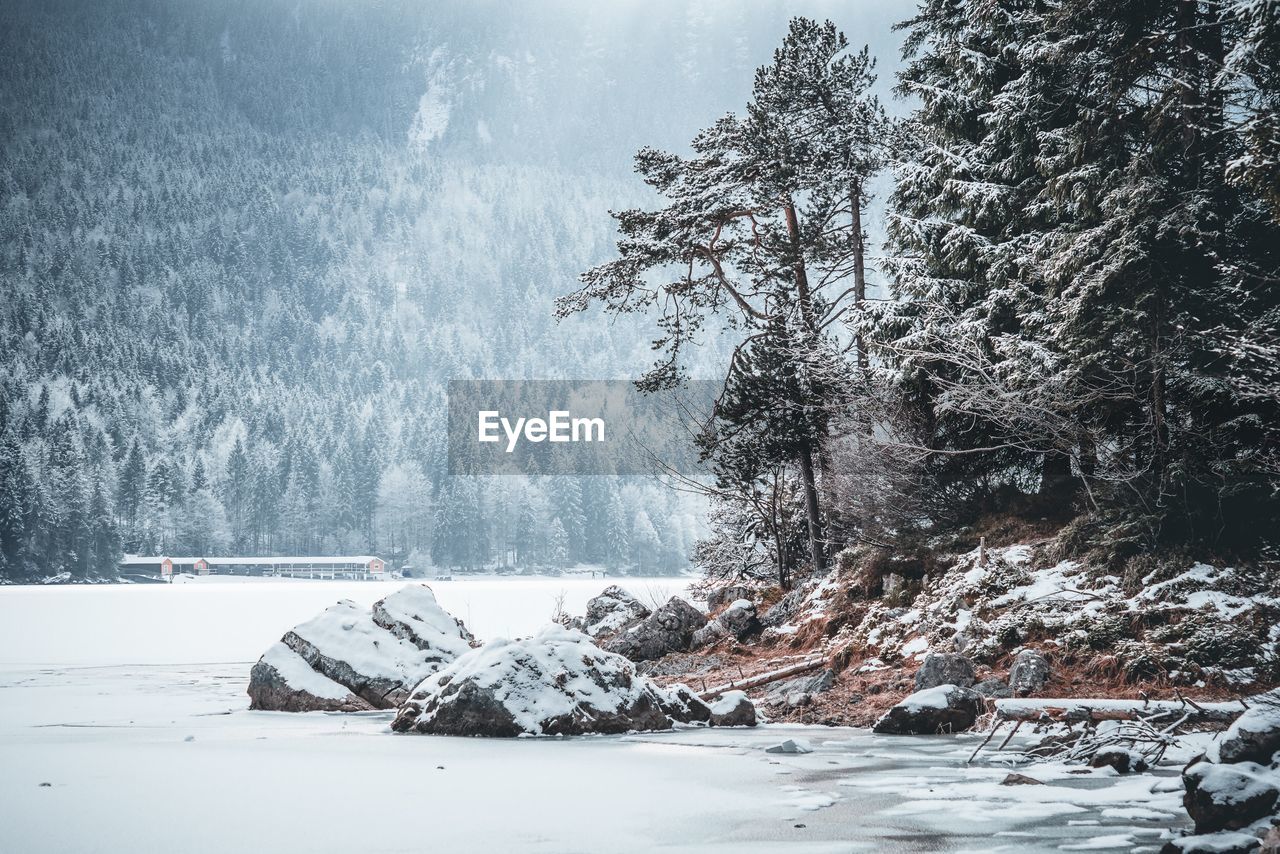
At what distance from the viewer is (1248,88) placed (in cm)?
1110

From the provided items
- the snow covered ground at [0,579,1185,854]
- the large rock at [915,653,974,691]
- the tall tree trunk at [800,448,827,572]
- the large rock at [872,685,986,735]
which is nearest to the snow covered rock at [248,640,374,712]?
the snow covered ground at [0,579,1185,854]

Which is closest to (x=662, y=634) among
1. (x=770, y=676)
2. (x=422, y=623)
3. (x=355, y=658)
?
(x=422, y=623)

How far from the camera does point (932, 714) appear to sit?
9.34 m

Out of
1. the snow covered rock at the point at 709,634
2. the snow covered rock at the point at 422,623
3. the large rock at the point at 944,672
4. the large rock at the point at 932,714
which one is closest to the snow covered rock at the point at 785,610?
the snow covered rock at the point at 709,634

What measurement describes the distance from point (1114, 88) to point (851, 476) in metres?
6.89

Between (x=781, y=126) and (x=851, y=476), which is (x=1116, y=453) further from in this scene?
(x=781, y=126)

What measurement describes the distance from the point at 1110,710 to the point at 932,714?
5.23ft

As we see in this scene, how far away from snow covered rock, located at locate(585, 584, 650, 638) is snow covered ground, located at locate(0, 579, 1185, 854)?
9884mm

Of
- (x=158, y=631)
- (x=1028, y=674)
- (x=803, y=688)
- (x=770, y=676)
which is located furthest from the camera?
(x=158, y=631)

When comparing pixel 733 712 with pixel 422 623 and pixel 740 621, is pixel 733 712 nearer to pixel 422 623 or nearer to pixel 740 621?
pixel 422 623

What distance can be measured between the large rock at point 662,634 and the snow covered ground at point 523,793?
6668 millimetres

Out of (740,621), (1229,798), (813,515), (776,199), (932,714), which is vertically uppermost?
(776,199)

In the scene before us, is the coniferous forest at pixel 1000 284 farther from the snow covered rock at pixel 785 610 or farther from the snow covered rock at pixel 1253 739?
the snow covered rock at pixel 1253 739

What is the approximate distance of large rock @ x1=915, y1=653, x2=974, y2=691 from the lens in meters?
10.4
